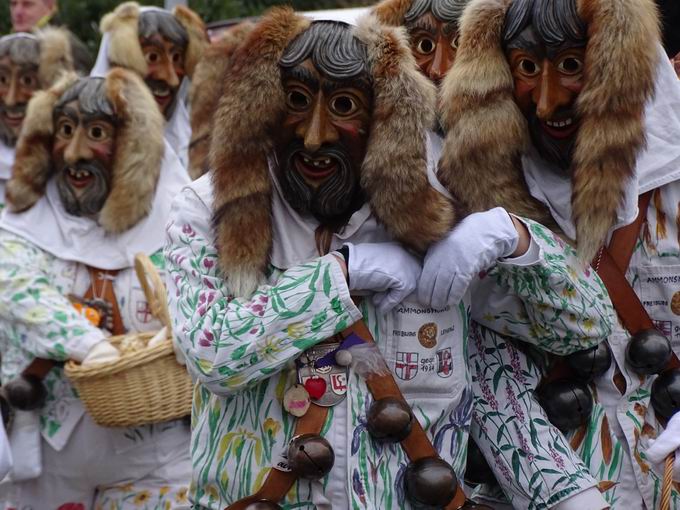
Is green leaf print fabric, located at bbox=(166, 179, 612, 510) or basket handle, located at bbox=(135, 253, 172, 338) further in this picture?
basket handle, located at bbox=(135, 253, 172, 338)

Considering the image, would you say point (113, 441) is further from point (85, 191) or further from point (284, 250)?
point (284, 250)

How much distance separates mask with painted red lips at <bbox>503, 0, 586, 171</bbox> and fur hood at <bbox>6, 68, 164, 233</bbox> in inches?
82.6

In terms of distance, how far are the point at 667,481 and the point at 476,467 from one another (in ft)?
1.82

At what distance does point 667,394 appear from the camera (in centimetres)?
362

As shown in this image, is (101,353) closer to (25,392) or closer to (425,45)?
Result: (25,392)

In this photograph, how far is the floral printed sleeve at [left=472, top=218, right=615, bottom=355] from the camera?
11.0ft

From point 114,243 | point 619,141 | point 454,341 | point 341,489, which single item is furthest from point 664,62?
point 114,243

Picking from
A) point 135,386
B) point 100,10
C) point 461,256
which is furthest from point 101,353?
point 100,10

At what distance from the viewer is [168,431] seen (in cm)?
513

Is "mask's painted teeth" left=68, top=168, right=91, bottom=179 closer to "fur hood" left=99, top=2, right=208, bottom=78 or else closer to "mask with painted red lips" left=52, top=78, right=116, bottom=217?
"mask with painted red lips" left=52, top=78, right=116, bottom=217

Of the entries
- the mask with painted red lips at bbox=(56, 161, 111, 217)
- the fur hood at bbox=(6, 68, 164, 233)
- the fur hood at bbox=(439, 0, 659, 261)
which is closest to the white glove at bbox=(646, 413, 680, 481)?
the fur hood at bbox=(439, 0, 659, 261)

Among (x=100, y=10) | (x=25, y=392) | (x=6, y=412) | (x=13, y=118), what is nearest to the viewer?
(x=25, y=392)

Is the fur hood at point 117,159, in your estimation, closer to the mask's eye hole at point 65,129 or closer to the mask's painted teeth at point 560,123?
the mask's eye hole at point 65,129

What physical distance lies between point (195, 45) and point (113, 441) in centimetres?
304
